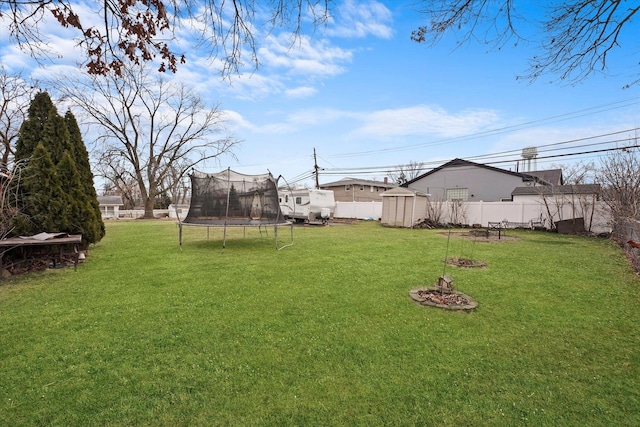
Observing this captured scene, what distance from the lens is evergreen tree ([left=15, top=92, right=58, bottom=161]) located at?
248 inches

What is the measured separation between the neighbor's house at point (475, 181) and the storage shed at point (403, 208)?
→ 601 centimetres

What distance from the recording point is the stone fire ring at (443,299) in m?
3.86

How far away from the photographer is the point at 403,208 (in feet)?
50.2

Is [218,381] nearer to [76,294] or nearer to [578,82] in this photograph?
[76,294]

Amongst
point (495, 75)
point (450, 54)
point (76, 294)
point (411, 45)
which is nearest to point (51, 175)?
point (76, 294)

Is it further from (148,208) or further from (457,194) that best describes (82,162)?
(457,194)

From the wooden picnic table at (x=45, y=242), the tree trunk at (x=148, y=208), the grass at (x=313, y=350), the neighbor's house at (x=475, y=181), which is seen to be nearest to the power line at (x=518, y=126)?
the neighbor's house at (x=475, y=181)

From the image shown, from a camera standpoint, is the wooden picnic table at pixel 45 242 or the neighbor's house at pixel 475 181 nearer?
the wooden picnic table at pixel 45 242

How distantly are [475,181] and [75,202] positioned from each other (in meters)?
23.6

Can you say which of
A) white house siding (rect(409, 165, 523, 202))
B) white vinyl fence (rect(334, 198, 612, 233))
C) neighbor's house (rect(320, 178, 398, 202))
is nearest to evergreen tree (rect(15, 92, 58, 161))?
white vinyl fence (rect(334, 198, 612, 233))

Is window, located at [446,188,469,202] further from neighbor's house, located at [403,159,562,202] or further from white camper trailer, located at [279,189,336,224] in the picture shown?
white camper trailer, located at [279,189,336,224]

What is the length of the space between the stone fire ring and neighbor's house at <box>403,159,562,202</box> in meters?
17.4

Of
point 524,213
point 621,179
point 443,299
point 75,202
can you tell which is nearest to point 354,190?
point 524,213

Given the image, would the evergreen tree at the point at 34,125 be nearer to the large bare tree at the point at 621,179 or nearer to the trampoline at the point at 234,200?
the trampoline at the point at 234,200
